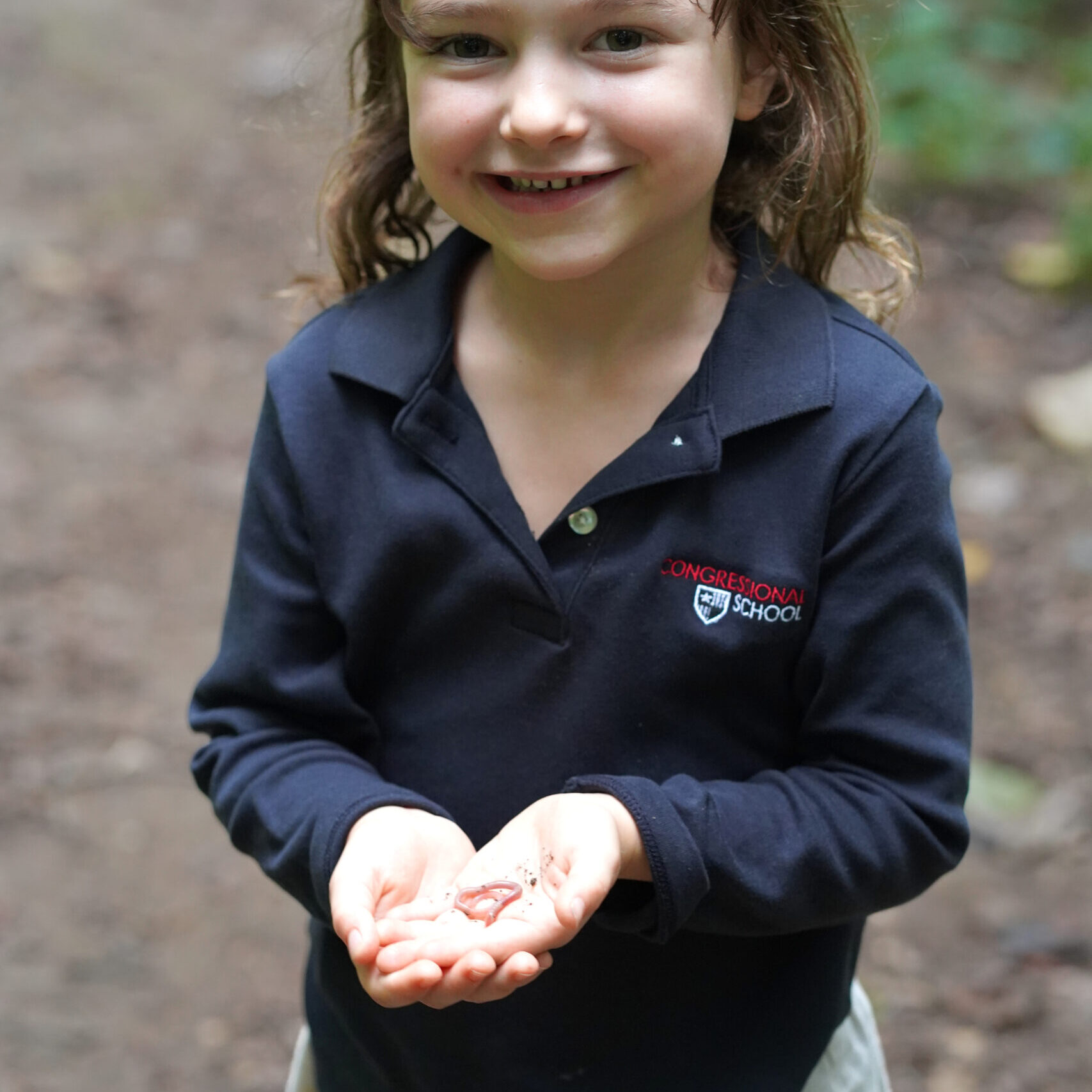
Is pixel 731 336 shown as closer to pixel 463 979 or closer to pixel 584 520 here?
pixel 584 520

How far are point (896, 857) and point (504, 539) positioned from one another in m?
0.46

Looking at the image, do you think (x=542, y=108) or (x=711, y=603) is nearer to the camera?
(x=542, y=108)

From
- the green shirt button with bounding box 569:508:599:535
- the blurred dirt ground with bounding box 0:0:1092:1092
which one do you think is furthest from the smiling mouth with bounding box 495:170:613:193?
the blurred dirt ground with bounding box 0:0:1092:1092

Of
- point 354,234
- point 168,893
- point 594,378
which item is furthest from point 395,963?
point 168,893

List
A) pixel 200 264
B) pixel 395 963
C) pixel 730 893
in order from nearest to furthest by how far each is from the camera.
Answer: pixel 395 963
pixel 730 893
pixel 200 264

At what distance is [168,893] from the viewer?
2.71 m

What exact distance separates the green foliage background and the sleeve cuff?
142 inches

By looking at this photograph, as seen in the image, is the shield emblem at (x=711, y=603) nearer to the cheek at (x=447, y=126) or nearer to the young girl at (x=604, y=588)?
the young girl at (x=604, y=588)

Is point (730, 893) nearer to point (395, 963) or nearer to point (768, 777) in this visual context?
point (768, 777)

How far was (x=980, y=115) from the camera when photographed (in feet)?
15.7

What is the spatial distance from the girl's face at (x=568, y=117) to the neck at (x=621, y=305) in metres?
0.07

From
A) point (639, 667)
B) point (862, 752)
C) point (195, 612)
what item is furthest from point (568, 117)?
point (195, 612)

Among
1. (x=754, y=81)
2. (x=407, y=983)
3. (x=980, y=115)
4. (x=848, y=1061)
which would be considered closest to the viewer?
(x=407, y=983)

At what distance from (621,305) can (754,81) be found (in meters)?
0.24
